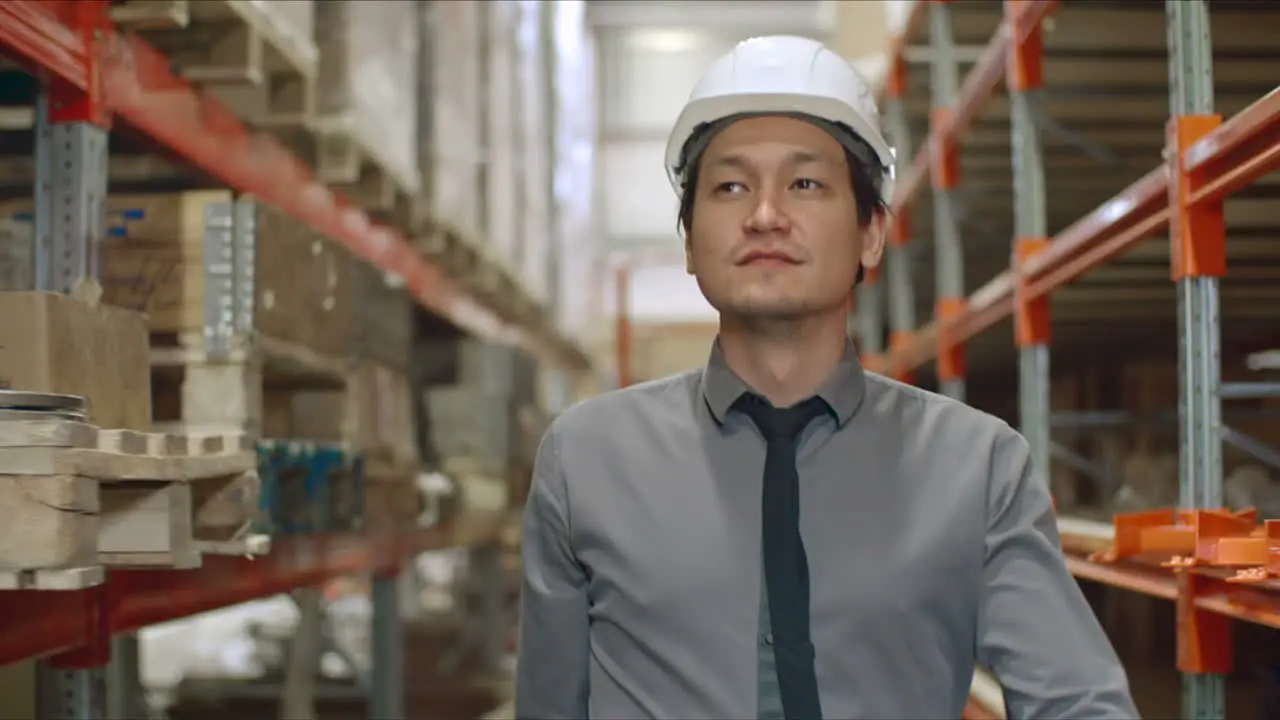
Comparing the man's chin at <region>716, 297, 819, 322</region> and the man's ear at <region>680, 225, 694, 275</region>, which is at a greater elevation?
the man's ear at <region>680, 225, 694, 275</region>

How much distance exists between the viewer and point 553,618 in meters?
2.22

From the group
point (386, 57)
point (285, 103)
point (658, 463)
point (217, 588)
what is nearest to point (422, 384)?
point (386, 57)

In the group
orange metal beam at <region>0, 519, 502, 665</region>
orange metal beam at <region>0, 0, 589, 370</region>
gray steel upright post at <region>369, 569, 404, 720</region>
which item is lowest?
gray steel upright post at <region>369, 569, 404, 720</region>

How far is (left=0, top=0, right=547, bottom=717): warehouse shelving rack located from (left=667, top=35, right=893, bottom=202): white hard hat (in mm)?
1505

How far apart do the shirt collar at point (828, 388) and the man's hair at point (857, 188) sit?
20 centimetres

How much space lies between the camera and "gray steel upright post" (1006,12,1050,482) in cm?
525

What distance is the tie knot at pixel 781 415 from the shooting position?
218 cm

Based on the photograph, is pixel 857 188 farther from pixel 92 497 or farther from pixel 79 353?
pixel 79 353

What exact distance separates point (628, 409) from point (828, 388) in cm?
36

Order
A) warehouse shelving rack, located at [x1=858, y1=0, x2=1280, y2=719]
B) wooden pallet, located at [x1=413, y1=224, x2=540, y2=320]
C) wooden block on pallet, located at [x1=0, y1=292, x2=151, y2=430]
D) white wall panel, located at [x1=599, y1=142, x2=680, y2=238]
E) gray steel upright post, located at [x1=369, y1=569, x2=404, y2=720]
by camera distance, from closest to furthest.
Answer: wooden block on pallet, located at [x1=0, y1=292, x2=151, y2=430]
warehouse shelving rack, located at [x1=858, y1=0, x2=1280, y2=719]
gray steel upright post, located at [x1=369, y1=569, x2=404, y2=720]
wooden pallet, located at [x1=413, y1=224, x2=540, y2=320]
white wall panel, located at [x1=599, y1=142, x2=680, y2=238]

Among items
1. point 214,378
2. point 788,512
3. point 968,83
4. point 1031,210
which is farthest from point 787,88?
point 968,83

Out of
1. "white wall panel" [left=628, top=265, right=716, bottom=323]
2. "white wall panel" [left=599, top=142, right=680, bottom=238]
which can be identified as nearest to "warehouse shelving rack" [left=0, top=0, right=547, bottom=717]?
"white wall panel" [left=628, top=265, right=716, bottom=323]

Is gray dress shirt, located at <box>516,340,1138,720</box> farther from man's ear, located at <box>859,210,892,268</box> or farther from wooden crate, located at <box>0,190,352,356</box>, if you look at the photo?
wooden crate, located at <box>0,190,352,356</box>

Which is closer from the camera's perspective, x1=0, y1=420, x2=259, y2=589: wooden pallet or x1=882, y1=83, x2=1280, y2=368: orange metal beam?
x1=0, y1=420, x2=259, y2=589: wooden pallet
